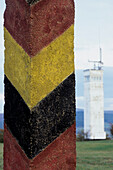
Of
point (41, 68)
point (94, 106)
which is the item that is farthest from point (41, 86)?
point (94, 106)

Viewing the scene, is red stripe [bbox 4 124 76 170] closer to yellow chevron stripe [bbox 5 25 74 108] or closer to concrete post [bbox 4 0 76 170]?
concrete post [bbox 4 0 76 170]

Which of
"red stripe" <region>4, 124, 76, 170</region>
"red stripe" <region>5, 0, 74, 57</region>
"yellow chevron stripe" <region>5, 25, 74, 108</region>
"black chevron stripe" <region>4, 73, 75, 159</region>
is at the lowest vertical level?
"red stripe" <region>4, 124, 76, 170</region>

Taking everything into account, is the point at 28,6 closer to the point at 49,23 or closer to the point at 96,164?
the point at 49,23

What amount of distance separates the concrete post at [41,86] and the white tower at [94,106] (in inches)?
712

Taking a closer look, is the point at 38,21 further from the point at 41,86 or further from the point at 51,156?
the point at 51,156

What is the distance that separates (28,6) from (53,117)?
676 millimetres

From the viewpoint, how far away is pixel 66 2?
1824 millimetres

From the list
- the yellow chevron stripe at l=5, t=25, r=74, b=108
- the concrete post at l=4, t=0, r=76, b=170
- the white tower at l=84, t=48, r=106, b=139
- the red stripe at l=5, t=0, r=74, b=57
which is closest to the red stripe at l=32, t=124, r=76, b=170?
the concrete post at l=4, t=0, r=76, b=170

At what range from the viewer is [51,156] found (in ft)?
5.57

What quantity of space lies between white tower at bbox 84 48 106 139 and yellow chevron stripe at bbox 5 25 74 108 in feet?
59.4

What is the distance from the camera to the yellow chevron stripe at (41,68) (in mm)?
1611

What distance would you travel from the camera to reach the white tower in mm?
19734

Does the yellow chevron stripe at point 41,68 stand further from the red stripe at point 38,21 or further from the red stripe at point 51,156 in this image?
the red stripe at point 51,156

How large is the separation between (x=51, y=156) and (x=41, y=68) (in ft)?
1.76
